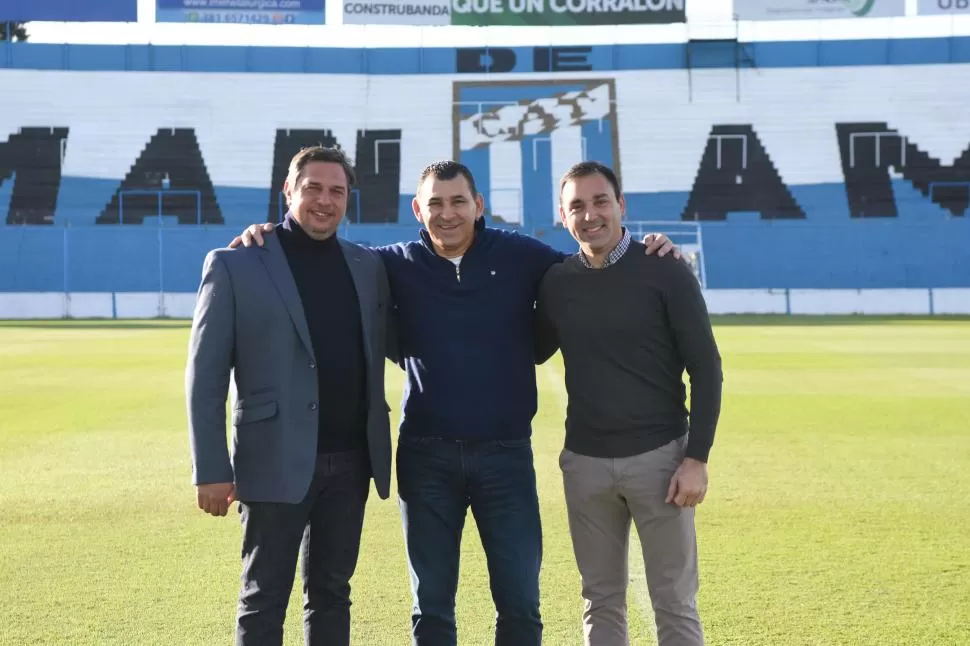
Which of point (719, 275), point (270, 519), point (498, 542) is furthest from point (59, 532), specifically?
point (719, 275)

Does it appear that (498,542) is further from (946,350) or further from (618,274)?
(946,350)

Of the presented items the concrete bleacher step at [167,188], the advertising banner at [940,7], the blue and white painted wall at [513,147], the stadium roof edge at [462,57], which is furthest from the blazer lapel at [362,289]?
the advertising banner at [940,7]

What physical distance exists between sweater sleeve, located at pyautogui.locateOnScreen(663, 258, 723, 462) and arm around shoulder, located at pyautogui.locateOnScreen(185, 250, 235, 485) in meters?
1.57

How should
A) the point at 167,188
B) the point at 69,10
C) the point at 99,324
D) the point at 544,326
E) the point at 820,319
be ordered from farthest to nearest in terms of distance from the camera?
1. the point at 69,10
2. the point at 167,188
3. the point at 820,319
4. the point at 99,324
5. the point at 544,326

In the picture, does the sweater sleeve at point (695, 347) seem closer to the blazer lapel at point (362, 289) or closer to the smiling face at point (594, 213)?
the smiling face at point (594, 213)

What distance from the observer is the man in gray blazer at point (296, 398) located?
3928 mm

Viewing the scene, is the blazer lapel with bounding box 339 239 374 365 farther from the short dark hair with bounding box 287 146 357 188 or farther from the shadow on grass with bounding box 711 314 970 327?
the shadow on grass with bounding box 711 314 970 327

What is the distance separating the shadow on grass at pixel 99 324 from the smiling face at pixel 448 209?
2544cm

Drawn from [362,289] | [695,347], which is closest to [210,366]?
[362,289]

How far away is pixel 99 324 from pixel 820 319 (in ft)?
67.5

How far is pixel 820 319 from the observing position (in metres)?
32.2

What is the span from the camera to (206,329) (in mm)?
3896

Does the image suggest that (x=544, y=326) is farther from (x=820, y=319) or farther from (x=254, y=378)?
(x=820, y=319)

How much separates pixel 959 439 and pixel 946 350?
10.8m
